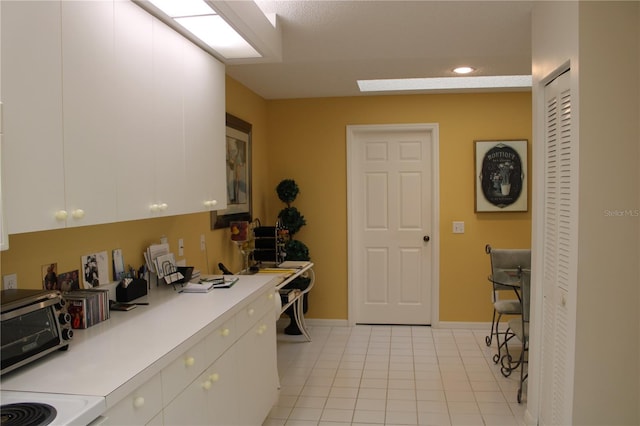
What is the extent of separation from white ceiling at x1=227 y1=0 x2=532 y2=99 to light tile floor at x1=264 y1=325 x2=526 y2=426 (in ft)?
7.82

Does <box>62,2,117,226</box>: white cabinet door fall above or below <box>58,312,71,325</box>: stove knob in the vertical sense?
above

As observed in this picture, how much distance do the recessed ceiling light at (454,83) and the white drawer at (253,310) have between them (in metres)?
2.51

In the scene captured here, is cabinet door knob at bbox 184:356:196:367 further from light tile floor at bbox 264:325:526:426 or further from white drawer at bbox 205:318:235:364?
light tile floor at bbox 264:325:526:426

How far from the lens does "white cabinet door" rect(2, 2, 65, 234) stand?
55.7 inches

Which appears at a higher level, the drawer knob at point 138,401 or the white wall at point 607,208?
the white wall at point 607,208

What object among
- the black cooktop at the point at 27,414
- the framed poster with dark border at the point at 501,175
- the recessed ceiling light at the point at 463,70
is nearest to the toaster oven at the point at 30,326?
the black cooktop at the point at 27,414

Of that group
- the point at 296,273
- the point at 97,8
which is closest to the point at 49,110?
the point at 97,8

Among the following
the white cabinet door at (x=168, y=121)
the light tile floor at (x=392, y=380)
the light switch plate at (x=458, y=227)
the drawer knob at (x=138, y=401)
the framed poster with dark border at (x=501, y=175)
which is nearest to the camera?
the drawer knob at (x=138, y=401)

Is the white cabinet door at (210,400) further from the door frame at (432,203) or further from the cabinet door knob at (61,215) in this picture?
the door frame at (432,203)

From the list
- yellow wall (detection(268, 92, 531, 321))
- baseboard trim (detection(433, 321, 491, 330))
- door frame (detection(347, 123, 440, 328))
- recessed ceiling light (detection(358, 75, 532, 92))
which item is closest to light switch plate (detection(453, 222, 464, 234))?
yellow wall (detection(268, 92, 531, 321))

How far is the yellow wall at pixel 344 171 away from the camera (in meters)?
5.12

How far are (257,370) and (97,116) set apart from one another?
1.64 meters

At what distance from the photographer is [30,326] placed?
1.61 m

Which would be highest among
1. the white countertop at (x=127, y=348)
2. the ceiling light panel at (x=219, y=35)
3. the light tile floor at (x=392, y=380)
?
the ceiling light panel at (x=219, y=35)
